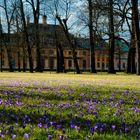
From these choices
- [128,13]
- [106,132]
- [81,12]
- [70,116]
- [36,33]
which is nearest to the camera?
[106,132]

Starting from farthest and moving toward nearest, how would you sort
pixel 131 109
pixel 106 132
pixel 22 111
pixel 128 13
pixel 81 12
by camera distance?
pixel 81 12 < pixel 128 13 < pixel 131 109 < pixel 22 111 < pixel 106 132

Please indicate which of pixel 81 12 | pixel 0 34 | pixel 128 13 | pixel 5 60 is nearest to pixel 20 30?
pixel 0 34

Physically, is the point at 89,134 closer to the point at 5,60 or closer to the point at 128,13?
the point at 128,13

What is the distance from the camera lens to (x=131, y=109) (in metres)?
10.0

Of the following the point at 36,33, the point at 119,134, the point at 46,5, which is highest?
the point at 46,5

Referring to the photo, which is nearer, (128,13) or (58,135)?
(58,135)

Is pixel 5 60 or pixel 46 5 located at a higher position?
pixel 46 5

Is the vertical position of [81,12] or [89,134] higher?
[81,12]

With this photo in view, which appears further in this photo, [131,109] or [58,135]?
[131,109]

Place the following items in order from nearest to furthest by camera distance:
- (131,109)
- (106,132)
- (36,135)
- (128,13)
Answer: (36,135) < (106,132) < (131,109) < (128,13)

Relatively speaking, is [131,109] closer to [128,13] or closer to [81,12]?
[128,13]

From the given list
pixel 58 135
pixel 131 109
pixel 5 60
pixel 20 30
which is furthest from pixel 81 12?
pixel 5 60

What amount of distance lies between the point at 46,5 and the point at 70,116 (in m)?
64.6

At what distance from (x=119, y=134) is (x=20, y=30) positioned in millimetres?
72267
